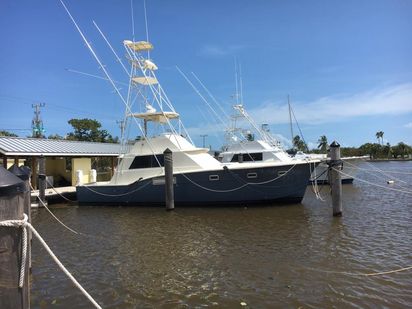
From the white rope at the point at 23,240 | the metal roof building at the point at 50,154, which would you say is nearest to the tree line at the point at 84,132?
the metal roof building at the point at 50,154

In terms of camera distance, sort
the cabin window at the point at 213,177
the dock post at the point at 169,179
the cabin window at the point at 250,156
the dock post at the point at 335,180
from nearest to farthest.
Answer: the dock post at the point at 335,180 < the dock post at the point at 169,179 < the cabin window at the point at 213,177 < the cabin window at the point at 250,156

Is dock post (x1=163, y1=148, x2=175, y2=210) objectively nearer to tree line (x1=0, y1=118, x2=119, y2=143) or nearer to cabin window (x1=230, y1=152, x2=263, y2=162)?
cabin window (x1=230, y1=152, x2=263, y2=162)

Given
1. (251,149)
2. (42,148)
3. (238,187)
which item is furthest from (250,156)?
(42,148)

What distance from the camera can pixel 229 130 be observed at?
27359 millimetres

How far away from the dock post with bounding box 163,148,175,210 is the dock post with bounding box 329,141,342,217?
6.41 metres

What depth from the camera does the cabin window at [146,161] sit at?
57.8ft

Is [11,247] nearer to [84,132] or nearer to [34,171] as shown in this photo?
[34,171]

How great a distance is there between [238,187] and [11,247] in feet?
44.3

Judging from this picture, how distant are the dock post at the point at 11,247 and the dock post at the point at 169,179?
12735 millimetres

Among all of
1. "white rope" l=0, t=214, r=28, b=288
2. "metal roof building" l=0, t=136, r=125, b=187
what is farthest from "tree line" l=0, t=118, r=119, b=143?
"white rope" l=0, t=214, r=28, b=288

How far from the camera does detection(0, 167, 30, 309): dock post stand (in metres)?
2.87

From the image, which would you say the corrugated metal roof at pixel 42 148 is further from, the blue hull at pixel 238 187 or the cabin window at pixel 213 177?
the cabin window at pixel 213 177

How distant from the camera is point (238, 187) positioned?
16.1 meters

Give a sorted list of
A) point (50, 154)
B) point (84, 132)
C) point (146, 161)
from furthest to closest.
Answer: point (84, 132) → point (50, 154) → point (146, 161)
